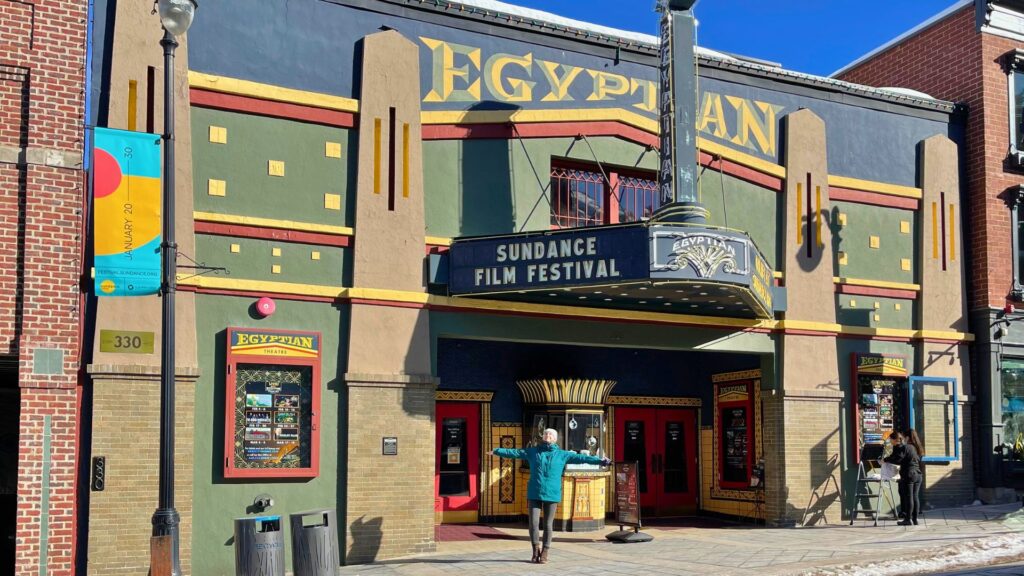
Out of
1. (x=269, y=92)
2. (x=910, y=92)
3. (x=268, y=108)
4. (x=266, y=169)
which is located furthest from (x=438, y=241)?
(x=910, y=92)

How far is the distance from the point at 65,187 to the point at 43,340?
1.96 meters

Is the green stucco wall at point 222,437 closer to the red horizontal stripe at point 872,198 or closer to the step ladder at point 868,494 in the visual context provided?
the step ladder at point 868,494

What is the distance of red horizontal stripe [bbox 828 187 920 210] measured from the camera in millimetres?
18594

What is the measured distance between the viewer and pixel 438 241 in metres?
14.8

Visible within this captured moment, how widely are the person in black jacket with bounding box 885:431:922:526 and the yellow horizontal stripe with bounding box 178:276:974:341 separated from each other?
2392mm

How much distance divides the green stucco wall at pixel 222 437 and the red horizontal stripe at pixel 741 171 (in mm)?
7002

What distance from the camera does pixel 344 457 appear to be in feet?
45.6

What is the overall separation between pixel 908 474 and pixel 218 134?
12206 mm

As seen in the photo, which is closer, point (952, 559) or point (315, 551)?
point (315, 551)

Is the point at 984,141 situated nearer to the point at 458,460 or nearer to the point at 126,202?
the point at 458,460

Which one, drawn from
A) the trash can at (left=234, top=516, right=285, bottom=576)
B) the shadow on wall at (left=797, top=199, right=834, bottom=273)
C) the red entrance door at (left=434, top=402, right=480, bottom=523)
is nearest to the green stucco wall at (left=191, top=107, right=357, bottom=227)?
the trash can at (left=234, top=516, right=285, bottom=576)


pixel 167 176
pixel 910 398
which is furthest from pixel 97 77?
pixel 910 398

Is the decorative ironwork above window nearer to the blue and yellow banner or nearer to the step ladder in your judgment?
the blue and yellow banner

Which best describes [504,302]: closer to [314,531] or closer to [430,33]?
[430,33]
